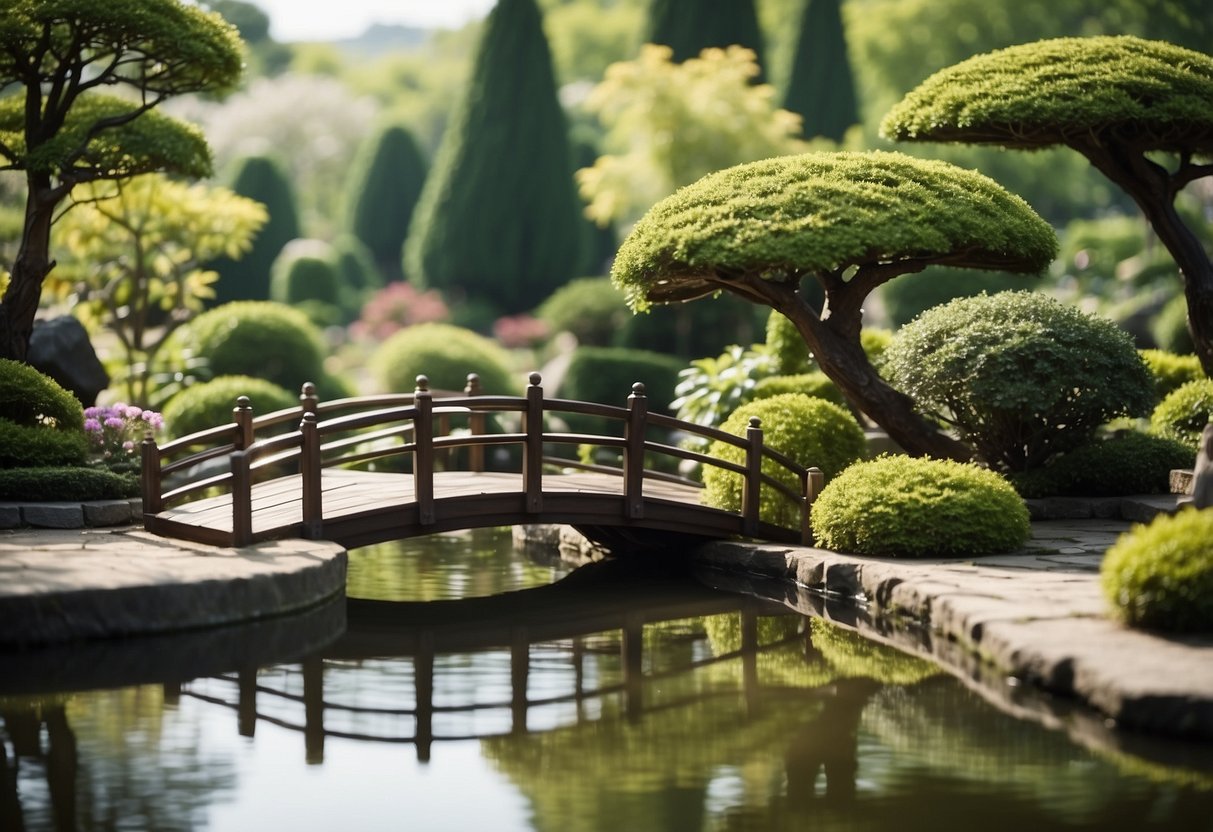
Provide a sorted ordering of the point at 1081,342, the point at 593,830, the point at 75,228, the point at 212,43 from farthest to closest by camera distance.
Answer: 1. the point at 75,228
2. the point at 212,43
3. the point at 1081,342
4. the point at 593,830

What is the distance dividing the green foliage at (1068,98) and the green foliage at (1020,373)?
1350 millimetres

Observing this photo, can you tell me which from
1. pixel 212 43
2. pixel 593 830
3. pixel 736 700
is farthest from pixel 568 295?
pixel 593 830

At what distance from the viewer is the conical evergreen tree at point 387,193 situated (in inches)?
1341

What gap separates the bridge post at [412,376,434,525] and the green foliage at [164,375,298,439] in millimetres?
5340

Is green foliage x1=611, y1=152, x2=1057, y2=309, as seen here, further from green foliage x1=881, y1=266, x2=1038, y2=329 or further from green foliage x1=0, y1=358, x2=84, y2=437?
green foliage x1=881, y1=266, x2=1038, y2=329

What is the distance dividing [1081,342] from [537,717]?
5805 millimetres

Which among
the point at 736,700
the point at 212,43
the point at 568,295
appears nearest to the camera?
the point at 736,700

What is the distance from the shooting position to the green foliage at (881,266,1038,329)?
727 inches

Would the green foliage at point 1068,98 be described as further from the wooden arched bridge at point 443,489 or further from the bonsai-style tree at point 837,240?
the wooden arched bridge at point 443,489

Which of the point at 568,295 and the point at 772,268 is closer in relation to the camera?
the point at 772,268

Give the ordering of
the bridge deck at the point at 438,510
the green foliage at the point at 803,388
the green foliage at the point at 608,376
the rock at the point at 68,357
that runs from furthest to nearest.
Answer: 1. the green foliage at the point at 608,376
2. the rock at the point at 68,357
3. the green foliage at the point at 803,388
4. the bridge deck at the point at 438,510

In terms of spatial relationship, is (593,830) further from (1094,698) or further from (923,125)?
(923,125)

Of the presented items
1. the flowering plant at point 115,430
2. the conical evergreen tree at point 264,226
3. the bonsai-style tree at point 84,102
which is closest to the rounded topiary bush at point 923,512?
the flowering plant at point 115,430

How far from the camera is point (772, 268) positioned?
35.5ft
